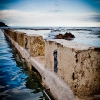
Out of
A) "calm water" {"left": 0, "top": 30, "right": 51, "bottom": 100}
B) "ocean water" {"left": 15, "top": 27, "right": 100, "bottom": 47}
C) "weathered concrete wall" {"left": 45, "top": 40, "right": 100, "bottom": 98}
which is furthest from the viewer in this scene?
"ocean water" {"left": 15, "top": 27, "right": 100, "bottom": 47}

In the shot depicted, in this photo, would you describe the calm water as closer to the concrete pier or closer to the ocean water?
the concrete pier

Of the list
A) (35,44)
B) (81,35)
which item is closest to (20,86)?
(35,44)

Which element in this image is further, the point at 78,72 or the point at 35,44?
the point at 35,44

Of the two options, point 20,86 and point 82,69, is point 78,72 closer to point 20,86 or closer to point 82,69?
point 82,69

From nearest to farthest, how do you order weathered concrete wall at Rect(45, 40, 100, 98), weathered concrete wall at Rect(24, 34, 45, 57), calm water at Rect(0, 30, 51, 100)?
weathered concrete wall at Rect(45, 40, 100, 98) < calm water at Rect(0, 30, 51, 100) < weathered concrete wall at Rect(24, 34, 45, 57)

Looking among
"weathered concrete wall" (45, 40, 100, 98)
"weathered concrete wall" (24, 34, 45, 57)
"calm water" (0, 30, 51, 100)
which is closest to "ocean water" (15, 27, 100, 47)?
"weathered concrete wall" (24, 34, 45, 57)

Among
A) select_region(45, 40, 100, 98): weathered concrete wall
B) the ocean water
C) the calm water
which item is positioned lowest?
the calm water

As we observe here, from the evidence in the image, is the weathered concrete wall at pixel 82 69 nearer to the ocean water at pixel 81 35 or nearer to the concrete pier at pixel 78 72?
the concrete pier at pixel 78 72

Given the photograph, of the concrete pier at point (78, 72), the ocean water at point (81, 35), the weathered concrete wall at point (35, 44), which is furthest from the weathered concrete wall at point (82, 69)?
the ocean water at point (81, 35)

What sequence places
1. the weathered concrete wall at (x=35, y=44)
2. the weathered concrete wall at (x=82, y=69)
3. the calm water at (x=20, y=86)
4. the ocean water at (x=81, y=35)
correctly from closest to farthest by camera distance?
the weathered concrete wall at (x=82, y=69) → the calm water at (x=20, y=86) → the weathered concrete wall at (x=35, y=44) → the ocean water at (x=81, y=35)

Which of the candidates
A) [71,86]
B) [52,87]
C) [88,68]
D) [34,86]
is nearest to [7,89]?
[34,86]

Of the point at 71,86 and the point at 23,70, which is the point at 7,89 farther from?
the point at 71,86

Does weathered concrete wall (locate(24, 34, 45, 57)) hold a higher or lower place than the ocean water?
higher

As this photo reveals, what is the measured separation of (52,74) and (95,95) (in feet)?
4.24
